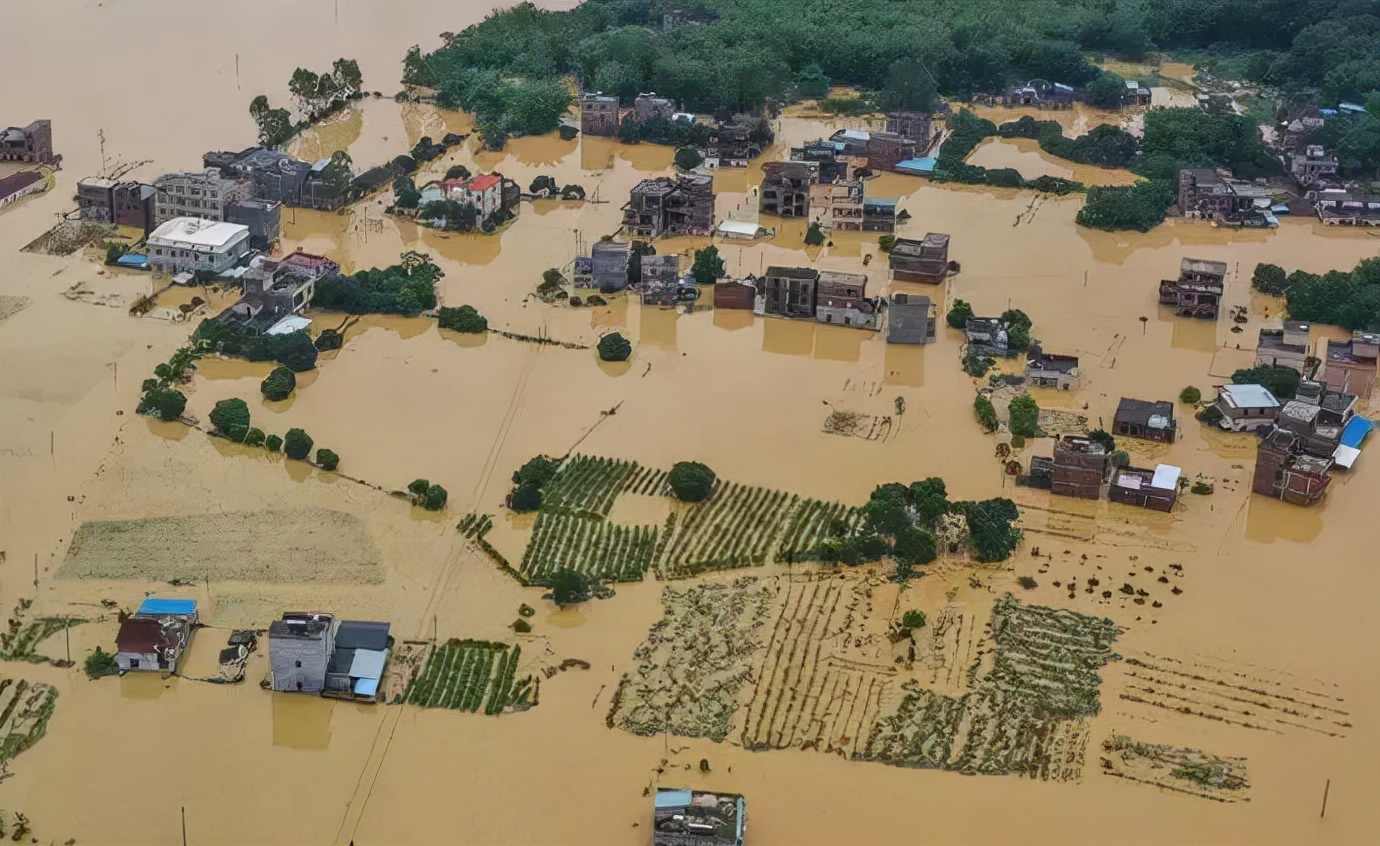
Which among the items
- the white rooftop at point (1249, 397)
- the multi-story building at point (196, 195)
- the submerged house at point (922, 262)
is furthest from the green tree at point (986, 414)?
the multi-story building at point (196, 195)

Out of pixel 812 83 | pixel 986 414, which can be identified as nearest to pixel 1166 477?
pixel 986 414

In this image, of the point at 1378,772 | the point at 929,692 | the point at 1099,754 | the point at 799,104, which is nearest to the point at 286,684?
the point at 929,692

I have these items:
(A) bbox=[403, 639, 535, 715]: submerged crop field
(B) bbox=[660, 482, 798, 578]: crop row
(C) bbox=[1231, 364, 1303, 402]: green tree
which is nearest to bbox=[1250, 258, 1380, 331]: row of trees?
(C) bbox=[1231, 364, 1303, 402]: green tree

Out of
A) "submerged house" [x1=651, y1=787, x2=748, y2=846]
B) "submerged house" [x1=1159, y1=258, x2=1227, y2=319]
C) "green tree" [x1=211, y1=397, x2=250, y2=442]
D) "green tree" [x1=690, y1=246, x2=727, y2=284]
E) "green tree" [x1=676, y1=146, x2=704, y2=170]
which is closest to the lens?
"submerged house" [x1=651, y1=787, x2=748, y2=846]

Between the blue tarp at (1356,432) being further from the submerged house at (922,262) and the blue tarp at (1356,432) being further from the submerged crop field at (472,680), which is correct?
the submerged crop field at (472,680)

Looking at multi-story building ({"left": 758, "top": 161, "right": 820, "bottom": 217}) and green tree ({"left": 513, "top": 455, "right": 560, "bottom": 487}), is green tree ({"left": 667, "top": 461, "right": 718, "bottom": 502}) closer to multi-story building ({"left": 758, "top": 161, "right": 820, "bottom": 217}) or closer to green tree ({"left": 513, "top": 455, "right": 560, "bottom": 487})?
green tree ({"left": 513, "top": 455, "right": 560, "bottom": 487})

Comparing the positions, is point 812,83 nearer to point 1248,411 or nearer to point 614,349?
point 614,349

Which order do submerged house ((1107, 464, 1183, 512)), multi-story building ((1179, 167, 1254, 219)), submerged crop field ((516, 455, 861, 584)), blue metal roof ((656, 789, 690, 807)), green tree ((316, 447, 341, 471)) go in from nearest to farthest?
blue metal roof ((656, 789, 690, 807)) → submerged crop field ((516, 455, 861, 584)) → submerged house ((1107, 464, 1183, 512)) → green tree ((316, 447, 341, 471)) → multi-story building ((1179, 167, 1254, 219))
